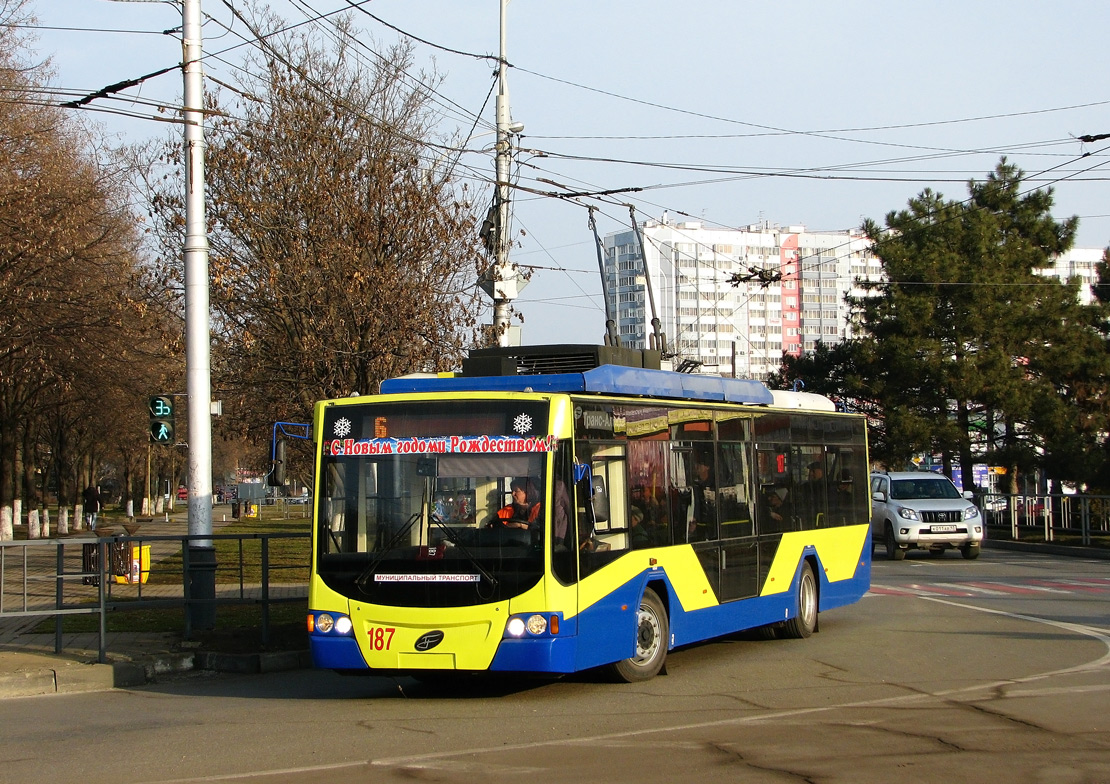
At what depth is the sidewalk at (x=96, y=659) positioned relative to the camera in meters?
12.1

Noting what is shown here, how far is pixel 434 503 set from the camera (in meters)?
10.4

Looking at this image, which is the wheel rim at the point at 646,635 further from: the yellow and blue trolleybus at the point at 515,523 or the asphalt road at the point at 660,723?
the asphalt road at the point at 660,723

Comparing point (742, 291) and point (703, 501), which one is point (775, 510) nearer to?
point (703, 501)

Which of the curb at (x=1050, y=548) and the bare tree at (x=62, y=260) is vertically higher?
the bare tree at (x=62, y=260)

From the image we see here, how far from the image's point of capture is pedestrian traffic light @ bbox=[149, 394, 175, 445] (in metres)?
15.1

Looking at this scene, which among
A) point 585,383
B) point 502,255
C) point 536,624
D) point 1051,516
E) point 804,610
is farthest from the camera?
point 1051,516

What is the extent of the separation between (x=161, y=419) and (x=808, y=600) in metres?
7.89

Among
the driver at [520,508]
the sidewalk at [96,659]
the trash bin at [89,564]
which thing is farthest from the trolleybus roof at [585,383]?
the trash bin at [89,564]

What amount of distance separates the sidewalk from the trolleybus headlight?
Answer: 14.3 feet

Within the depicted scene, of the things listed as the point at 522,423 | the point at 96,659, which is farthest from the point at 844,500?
the point at 96,659

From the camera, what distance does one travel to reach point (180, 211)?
2064cm

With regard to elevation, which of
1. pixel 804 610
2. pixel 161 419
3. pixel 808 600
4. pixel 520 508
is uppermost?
pixel 161 419

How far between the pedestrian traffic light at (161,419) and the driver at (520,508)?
624 centimetres

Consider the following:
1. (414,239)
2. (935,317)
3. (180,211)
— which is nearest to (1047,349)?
(935,317)
